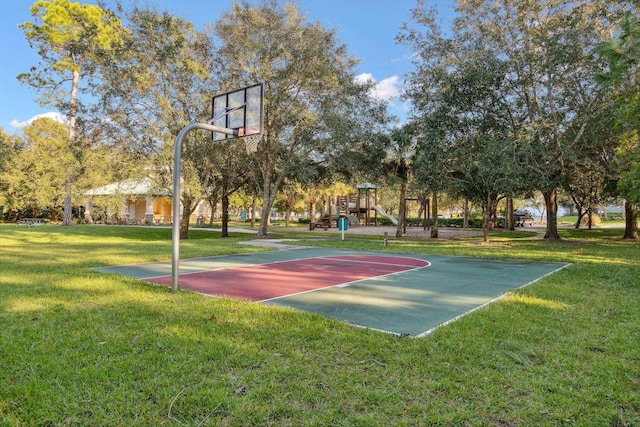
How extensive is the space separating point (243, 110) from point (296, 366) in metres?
5.88

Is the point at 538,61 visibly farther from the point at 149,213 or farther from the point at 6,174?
the point at 6,174

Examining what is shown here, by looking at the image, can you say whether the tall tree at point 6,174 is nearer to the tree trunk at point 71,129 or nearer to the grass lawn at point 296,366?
the tree trunk at point 71,129

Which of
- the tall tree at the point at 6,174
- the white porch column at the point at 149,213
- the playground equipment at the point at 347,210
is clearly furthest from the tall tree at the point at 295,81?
the tall tree at the point at 6,174

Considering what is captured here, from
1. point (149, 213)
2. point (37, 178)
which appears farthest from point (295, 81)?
point (37, 178)

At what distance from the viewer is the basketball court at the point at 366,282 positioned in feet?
17.8

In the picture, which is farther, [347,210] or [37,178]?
[347,210]

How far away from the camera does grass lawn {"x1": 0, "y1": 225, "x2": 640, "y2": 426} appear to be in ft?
8.75

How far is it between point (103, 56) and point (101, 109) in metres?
2.20

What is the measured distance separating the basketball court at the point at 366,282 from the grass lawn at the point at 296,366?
0.56 m

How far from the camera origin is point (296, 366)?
3430 millimetres

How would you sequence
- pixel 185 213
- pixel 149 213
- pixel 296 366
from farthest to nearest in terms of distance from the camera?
1. pixel 149 213
2. pixel 185 213
3. pixel 296 366

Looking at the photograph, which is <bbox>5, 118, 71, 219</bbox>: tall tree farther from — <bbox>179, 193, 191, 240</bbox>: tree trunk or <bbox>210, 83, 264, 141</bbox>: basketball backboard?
<bbox>210, 83, 264, 141</bbox>: basketball backboard

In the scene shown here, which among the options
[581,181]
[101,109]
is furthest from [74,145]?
[581,181]

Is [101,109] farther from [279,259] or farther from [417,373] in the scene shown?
[417,373]
